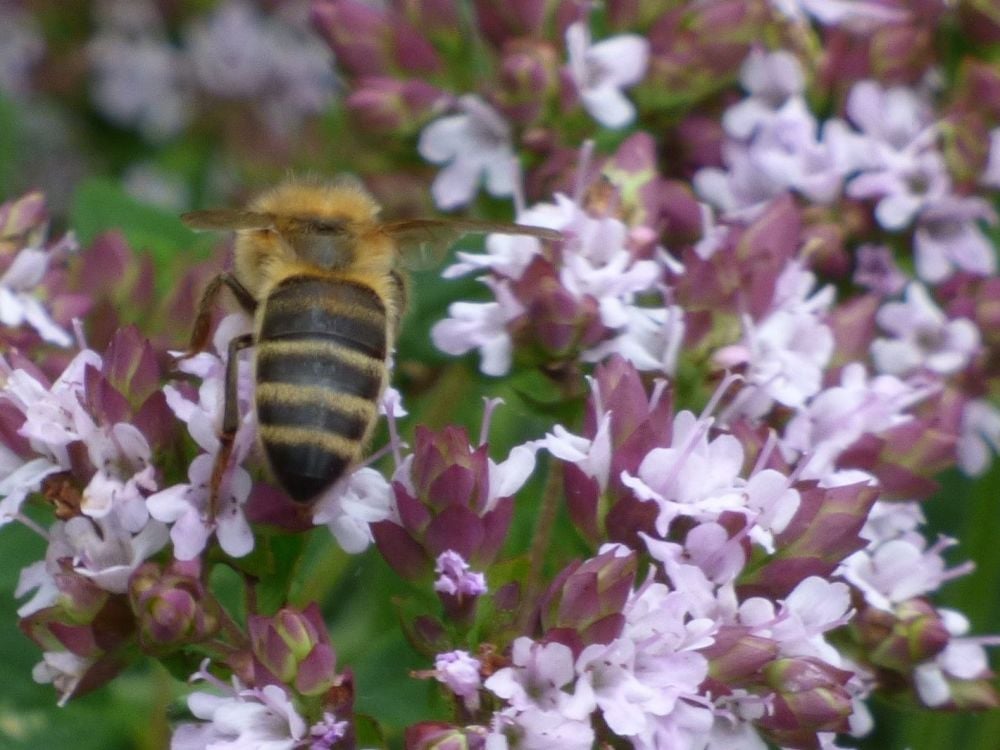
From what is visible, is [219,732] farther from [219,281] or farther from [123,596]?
[219,281]

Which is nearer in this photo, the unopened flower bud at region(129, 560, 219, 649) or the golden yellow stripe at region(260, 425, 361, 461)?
the golden yellow stripe at region(260, 425, 361, 461)

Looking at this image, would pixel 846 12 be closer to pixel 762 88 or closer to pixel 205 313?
pixel 762 88

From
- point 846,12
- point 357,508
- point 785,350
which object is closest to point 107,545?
point 357,508

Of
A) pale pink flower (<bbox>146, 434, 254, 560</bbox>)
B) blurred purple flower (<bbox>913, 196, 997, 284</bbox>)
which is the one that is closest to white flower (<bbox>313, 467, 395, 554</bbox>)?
pale pink flower (<bbox>146, 434, 254, 560</bbox>)

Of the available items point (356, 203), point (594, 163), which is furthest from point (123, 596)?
point (594, 163)

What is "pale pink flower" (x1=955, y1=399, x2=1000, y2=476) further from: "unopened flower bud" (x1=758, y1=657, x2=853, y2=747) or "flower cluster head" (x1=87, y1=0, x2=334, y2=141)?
"flower cluster head" (x1=87, y1=0, x2=334, y2=141)
